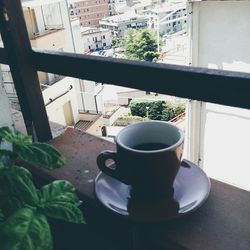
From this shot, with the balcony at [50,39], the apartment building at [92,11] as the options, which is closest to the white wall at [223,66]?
the balcony at [50,39]

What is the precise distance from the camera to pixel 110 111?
12.5 m

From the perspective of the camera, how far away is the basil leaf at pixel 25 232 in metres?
0.54

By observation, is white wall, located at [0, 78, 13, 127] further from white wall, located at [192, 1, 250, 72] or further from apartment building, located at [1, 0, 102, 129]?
apartment building, located at [1, 0, 102, 129]

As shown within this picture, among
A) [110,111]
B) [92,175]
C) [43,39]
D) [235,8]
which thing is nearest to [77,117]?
[43,39]

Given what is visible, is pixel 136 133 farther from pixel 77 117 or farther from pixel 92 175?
pixel 77 117

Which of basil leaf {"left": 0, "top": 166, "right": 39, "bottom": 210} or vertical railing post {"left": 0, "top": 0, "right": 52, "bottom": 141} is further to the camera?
vertical railing post {"left": 0, "top": 0, "right": 52, "bottom": 141}

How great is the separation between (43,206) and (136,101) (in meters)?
11.8

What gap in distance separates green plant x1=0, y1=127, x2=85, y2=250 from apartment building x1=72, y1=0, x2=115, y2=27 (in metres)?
31.7

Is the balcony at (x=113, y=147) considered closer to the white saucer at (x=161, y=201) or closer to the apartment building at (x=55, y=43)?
the white saucer at (x=161, y=201)

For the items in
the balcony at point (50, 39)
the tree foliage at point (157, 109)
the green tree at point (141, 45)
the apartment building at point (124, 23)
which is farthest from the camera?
the apartment building at point (124, 23)

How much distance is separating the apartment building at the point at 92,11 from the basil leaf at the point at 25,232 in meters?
31.9

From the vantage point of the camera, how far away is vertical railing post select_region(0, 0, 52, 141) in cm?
93

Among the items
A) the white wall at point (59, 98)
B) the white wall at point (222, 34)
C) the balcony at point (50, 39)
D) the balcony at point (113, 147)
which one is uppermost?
the balcony at point (113, 147)

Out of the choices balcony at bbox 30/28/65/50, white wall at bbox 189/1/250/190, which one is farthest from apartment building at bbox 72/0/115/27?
white wall at bbox 189/1/250/190
